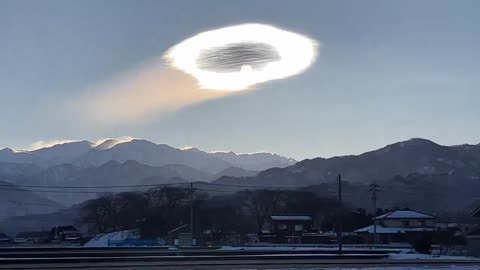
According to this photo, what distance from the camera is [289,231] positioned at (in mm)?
133625

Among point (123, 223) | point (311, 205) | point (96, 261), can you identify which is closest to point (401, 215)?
point (311, 205)

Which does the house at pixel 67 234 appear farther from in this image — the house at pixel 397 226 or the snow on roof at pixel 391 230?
the house at pixel 397 226

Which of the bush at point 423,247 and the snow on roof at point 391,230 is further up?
the snow on roof at point 391,230

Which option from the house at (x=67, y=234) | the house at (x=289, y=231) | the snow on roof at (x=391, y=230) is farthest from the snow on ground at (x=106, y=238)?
the snow on roof at (x=391, y=230)

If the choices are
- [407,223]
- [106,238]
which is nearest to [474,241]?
[407,223]

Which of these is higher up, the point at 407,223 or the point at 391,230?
the point at 407,223

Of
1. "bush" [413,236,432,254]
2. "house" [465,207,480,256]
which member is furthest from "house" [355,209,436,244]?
"house" [465,207,480,256]

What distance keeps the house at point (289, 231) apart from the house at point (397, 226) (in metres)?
9.51

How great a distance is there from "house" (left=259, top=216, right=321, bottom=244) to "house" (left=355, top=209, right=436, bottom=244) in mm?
9511

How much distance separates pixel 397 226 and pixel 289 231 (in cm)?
2008

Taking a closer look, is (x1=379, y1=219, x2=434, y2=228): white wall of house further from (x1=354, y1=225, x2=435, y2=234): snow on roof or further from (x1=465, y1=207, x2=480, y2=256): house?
(x1=465, y1=207, x2=480, y2=256): house

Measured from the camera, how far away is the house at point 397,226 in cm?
12145

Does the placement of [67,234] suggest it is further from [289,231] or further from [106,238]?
[289,231]

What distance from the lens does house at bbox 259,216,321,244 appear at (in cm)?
12150
